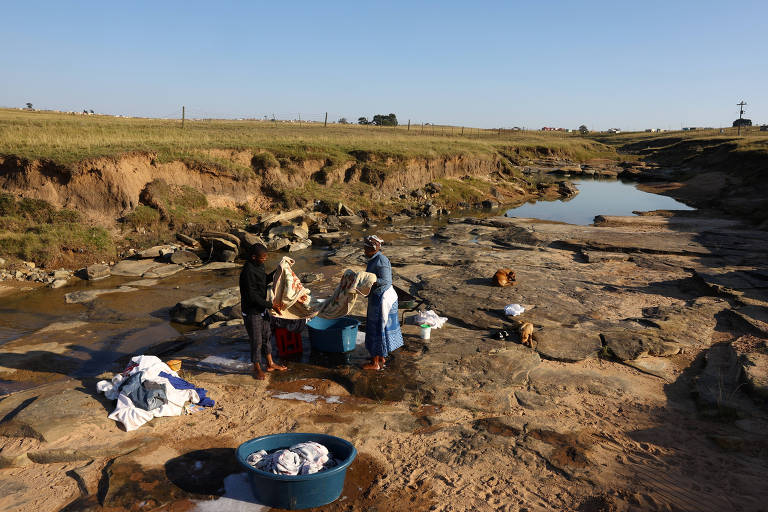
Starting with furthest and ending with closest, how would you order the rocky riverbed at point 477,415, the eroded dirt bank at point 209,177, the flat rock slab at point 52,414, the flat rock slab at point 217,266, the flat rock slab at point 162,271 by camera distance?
the eroded dirt bank at point 209,177 → the flat rock slab at point 217,266 → the flat rock slab at point 162,271 → the flat rock slab at point 52,414 → the rocky riverbed at point 477,415

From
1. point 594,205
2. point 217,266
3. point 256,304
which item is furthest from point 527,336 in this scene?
point 594,205

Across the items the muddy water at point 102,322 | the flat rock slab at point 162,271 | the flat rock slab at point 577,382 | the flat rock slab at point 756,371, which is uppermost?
the flat rock slab at point 756,371

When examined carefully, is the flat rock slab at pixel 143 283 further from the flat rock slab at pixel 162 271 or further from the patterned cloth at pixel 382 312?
the patterned cloth at pixel 382 312

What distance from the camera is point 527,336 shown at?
8172mm

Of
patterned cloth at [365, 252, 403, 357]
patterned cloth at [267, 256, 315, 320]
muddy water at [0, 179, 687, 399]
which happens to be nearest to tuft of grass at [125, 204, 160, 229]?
muddy water at [0, 179, 687, 399]

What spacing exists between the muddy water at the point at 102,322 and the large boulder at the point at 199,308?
8.5 inches

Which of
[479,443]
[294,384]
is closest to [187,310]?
[294,384]

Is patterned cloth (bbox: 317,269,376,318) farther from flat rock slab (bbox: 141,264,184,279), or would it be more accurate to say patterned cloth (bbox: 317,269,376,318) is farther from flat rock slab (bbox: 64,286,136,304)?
flat rock slab (bbox: 141,264,184,279)

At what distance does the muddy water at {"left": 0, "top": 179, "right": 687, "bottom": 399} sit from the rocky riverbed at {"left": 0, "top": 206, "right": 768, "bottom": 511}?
100 mm

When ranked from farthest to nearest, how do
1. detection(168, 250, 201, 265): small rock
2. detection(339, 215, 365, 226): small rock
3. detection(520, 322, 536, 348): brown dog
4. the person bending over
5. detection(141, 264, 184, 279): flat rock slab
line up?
detection(339, 215, 365, 226): small rock
detection(168, 250, 201, 265): small rock
detection(141, 264, 184, 279): flat rock slab
detection(520, 322, 536, 348): brown dog
the person bending over

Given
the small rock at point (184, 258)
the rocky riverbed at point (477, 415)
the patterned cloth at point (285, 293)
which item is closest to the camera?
the rocky riverbed at point (477, 415)

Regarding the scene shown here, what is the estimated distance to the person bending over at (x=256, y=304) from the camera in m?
6.67

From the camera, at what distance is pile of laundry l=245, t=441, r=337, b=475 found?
4371 mm

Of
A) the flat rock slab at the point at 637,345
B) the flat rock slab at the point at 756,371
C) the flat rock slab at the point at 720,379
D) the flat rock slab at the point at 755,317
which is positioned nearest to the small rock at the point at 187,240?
the flat rock slab at the point at 637,345
